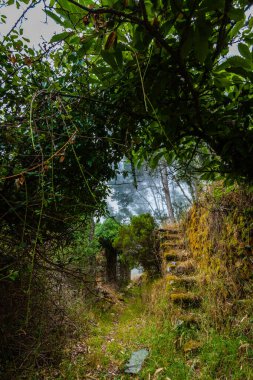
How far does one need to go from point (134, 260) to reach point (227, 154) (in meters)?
6.82

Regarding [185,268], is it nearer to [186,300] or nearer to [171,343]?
[186,300]

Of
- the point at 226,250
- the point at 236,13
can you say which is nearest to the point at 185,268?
the point at 226,250

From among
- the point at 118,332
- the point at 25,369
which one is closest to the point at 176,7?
the point at 25,369

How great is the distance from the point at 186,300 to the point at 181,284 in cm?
54

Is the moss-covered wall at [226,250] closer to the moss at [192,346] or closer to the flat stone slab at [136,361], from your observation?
the moss at [192,346]

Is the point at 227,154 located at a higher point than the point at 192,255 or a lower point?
higher

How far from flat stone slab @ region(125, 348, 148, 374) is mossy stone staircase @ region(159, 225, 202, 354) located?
0.60 metres

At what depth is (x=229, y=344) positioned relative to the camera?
3395mm

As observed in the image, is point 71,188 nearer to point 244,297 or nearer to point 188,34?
point 188,34

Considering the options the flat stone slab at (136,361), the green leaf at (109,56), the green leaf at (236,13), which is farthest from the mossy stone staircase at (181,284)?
the green leaf at (236,13)

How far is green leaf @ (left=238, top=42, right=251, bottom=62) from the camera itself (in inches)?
44.8

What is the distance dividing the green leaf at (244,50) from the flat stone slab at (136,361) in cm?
399

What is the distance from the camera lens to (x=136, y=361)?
3.88 m

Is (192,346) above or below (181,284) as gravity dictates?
below
